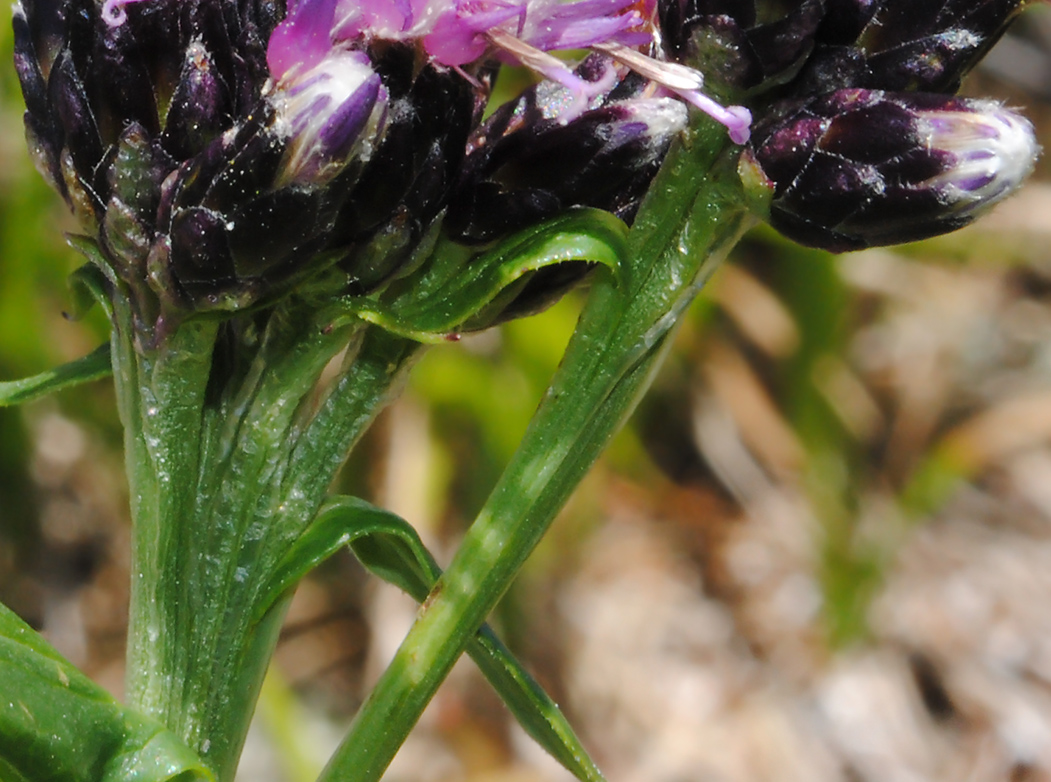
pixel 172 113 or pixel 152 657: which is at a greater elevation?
pixel 172 113

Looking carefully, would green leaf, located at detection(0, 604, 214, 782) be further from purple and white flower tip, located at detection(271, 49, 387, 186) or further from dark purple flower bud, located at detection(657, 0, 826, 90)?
dark purple flower bud, located at detection(657, 0, 826, 90)

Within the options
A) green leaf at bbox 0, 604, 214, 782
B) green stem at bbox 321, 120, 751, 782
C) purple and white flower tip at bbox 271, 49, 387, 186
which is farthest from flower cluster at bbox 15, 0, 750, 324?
green leaf at bbox 0, 604, 214, 782

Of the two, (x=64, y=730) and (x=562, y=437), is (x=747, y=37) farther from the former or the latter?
(x=64, y=730)

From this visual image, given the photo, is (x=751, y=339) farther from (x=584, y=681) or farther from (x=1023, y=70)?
(x=1023, y=70)

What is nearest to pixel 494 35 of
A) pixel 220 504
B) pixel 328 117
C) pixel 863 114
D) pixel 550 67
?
pixel 550 67

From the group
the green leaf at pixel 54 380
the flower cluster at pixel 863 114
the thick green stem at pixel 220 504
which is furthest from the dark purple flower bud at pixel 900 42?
the green leaf at pixel 54 380

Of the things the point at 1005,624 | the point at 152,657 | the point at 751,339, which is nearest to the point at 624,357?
the point at 152,657

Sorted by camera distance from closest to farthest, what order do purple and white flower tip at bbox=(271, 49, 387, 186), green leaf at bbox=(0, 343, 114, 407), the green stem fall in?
purple and white flower tip at bbox=(271, 49, 387, 186) → the green stem → green leaf at bbox=(0, 343, 114, 407)
